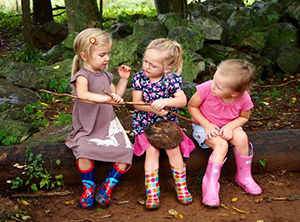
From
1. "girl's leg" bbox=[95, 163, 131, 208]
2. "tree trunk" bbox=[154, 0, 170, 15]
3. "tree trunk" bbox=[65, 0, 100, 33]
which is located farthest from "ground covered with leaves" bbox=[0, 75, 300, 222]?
"tree trunk" bbox=[154, 0, 170, 15]

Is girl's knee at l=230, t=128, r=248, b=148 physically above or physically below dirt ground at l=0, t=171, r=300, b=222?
above

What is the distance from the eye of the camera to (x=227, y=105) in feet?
11.0

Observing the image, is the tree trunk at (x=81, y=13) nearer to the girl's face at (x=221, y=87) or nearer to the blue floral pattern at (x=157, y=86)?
the blue floral pattern at (x=157, y=86)

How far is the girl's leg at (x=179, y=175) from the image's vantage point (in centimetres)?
324

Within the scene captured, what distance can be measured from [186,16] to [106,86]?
475 centimetres

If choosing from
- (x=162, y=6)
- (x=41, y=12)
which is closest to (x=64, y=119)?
(x=162, y=6)

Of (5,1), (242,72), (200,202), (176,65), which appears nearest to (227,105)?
(242,72)

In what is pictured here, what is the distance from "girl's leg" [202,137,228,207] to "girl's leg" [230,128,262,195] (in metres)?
0.13

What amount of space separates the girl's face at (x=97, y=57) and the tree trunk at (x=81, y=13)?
3.79 metres

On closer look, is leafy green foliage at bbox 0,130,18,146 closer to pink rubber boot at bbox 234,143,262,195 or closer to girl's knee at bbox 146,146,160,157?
girl's knee at bbox 146,146,160,157

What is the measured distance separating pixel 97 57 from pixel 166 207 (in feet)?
4.45

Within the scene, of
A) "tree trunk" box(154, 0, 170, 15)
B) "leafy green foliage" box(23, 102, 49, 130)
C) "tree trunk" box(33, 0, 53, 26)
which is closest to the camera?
"leafy green foliage" box(23, 102, 49, 130)

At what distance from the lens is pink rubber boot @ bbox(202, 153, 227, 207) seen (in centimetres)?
316

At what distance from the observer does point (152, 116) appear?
343 centimetres
